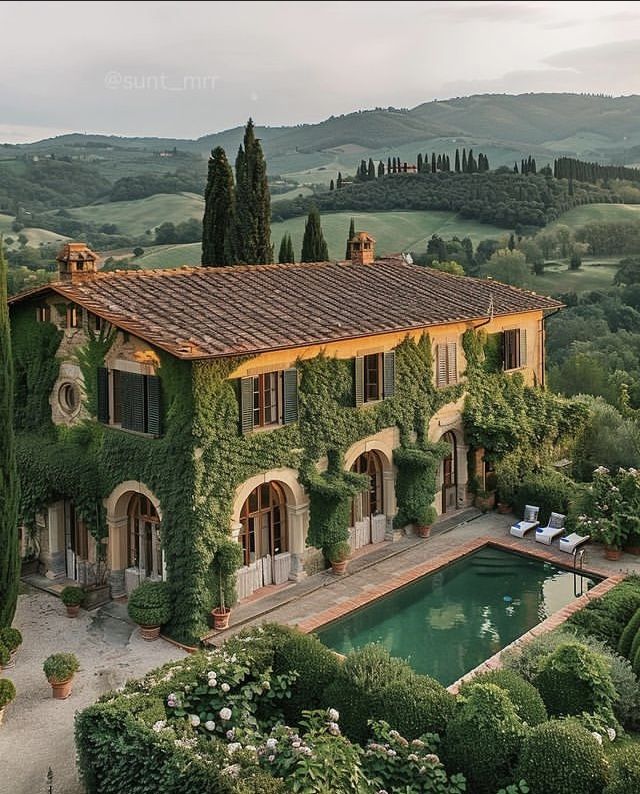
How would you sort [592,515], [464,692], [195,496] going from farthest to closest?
[592,515] < [195,496] < [464,692]

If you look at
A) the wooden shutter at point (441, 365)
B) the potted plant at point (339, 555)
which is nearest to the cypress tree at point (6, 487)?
the potted plant at point (339, 555)

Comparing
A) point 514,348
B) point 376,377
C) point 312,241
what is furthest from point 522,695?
point 312,241

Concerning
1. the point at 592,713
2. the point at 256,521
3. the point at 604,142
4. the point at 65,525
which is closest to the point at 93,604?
the point at 65,525

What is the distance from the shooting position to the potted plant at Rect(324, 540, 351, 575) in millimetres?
20531

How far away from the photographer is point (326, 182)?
152 m

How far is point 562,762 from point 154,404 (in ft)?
36.9

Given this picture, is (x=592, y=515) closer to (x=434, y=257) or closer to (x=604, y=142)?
(x=434, y=257)

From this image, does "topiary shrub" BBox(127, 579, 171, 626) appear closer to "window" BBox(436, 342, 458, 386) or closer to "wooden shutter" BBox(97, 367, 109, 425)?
"wooden shutter" BBox(97, 367, 109, 425)

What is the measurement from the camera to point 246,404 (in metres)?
18.1

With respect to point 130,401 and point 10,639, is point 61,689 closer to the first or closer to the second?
point 10,639

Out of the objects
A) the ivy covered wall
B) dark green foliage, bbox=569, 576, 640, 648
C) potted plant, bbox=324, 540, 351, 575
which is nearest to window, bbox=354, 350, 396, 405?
the ivy covered wall

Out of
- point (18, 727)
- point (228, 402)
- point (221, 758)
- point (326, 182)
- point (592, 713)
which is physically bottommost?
point (18, 727)

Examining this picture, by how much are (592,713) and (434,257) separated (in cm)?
6622

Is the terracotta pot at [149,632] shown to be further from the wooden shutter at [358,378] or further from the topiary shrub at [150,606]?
the wooden shutter at [358,378]
